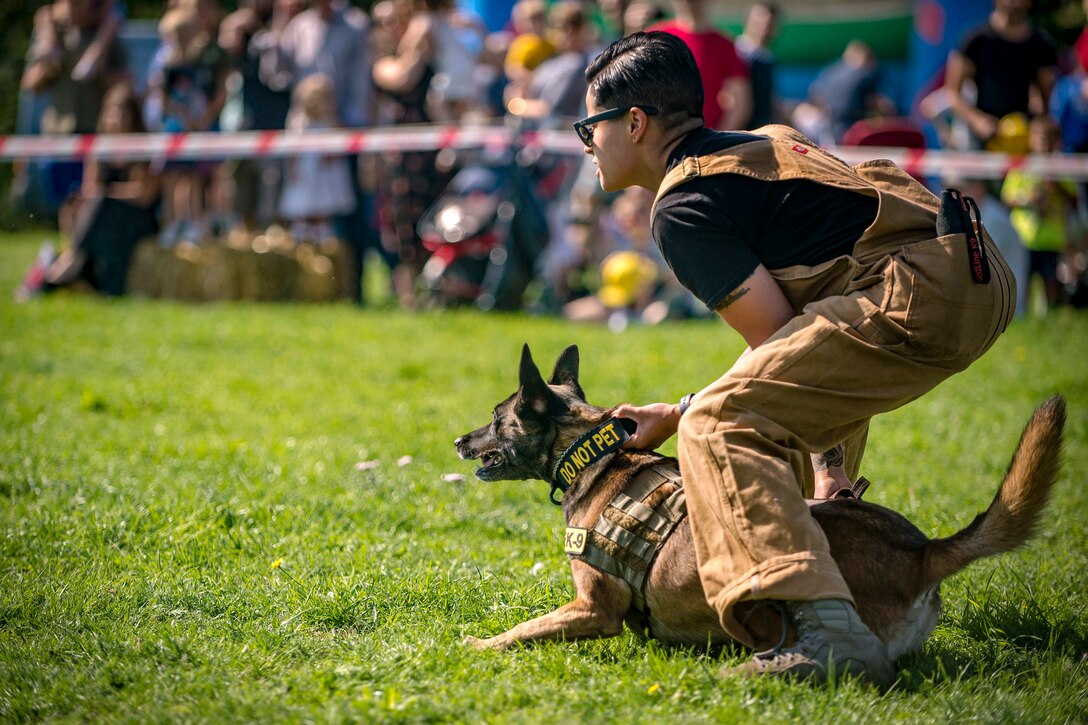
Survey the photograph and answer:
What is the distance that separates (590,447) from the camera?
12.0ft

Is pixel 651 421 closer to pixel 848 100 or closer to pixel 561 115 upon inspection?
pixel 561 115

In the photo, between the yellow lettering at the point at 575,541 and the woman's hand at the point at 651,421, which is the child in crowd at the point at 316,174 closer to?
the woman's hand at the point at 651,421

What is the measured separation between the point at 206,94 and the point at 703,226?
10.5m

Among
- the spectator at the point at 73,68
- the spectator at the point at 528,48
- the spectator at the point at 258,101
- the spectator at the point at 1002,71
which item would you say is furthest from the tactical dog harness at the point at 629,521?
the spectator at the point at 73,68

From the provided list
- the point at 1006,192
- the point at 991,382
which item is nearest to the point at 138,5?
the point at 1006,192

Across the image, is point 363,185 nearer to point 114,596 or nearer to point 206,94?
point 206,94

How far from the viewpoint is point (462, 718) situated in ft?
9.86

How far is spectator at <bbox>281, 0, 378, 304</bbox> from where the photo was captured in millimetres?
11812

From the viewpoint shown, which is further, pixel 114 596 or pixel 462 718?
pixel 114 596

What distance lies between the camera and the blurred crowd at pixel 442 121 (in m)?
10.8

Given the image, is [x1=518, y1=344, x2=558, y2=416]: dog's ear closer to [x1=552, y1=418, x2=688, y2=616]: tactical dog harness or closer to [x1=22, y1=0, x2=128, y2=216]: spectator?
Result: [x1=552, y1=418, x2=688, y2=616]: tactical dog harness

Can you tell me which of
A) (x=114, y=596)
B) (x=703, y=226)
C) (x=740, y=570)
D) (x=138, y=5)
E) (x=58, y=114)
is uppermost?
(x=138, y=5)

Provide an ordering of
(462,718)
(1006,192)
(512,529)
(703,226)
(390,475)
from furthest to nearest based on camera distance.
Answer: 1. (1006,192)
2. (390,475)
3. (512,529)
4. (703,226)
5. (462,718)

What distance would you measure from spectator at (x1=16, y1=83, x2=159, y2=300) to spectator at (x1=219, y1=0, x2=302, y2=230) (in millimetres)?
941
